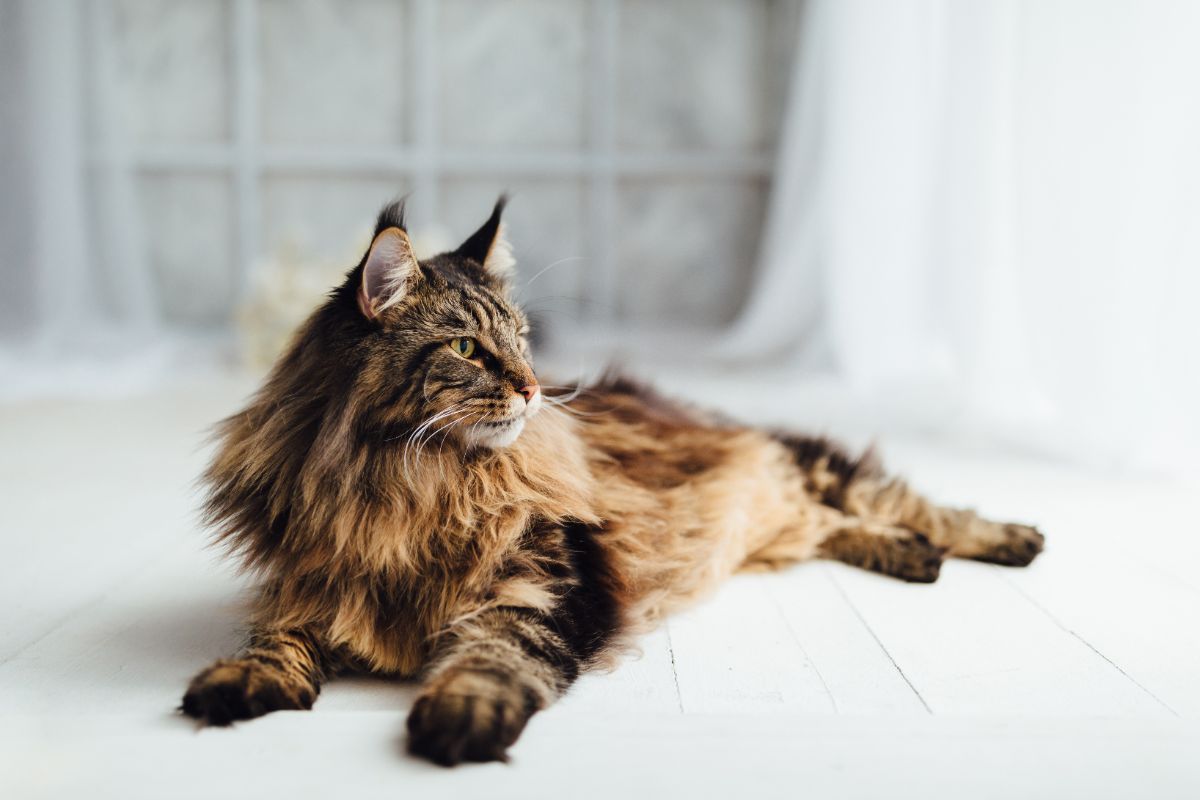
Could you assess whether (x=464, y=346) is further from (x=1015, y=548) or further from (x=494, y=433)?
(x=1015, y=548)

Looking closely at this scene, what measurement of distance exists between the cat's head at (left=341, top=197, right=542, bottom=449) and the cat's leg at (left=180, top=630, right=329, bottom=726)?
0.97 ft

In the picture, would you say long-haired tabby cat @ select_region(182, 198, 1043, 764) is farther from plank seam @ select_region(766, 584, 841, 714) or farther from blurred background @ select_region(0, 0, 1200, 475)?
blurred background @ select_region(0, 0, 1200, 475)

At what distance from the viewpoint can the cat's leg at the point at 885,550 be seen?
1784 mm

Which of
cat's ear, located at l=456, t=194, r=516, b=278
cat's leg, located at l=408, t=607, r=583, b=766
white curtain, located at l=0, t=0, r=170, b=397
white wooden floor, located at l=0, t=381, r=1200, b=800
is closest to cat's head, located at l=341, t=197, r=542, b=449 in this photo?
cat's ear, located at l=456, t=194, r=516, b=278

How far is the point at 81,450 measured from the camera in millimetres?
2842

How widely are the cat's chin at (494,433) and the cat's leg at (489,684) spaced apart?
0.20 m

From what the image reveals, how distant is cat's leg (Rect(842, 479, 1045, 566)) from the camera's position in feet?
6.08

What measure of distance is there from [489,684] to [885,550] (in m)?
0.91

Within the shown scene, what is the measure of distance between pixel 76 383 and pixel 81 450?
1153 millimetres

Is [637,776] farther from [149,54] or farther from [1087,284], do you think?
[149,54]

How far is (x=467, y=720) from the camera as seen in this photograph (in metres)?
1.11

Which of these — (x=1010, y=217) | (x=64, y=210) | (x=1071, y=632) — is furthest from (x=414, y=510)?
(x=64, y=210)

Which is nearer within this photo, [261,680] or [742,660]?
[261,680]

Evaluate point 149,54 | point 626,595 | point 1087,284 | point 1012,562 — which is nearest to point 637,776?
point 626,595
